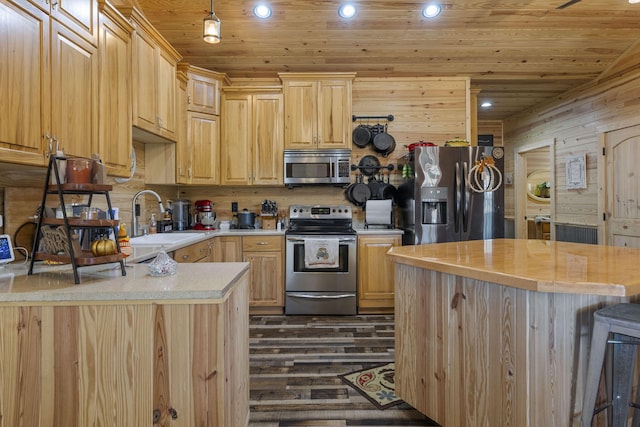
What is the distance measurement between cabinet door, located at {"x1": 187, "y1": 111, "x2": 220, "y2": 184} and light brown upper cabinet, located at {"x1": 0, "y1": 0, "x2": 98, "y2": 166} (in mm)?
1659

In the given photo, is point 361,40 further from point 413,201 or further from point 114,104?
point 114,104

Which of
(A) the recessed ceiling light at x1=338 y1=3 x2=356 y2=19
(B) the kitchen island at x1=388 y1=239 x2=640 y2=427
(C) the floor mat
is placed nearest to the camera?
(B) the kitchen island at x1=388 y1=239 x2=640 y2=427

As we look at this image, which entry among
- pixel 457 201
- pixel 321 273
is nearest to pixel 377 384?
pixel 321 273

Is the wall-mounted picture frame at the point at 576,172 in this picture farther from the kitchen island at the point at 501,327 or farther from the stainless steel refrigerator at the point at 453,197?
the kitchen island at the point at 501,327

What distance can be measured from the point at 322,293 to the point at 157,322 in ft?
8.09

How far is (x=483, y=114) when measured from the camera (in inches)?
236

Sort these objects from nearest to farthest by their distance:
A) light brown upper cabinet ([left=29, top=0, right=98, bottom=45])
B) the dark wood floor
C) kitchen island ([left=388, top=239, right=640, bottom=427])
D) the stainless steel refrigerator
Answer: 1. kitchen island ([left=388, top=239, right=640, bottom=427])
2. light brown upper cabinet ([left=29, top=0, right=98, bottom=45])
3. the dark wood floor
4. the stainless steel refrigerator

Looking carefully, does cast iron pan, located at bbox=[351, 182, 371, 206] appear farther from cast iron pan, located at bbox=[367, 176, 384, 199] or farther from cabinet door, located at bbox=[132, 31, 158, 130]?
cabinet door, located at bbox=[132, 31, 158, 130]

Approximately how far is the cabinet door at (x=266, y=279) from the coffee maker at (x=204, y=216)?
0.63 meters

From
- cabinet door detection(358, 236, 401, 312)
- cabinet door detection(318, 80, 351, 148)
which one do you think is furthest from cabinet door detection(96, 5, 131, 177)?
cabinet door detection(358, 236, 401, 312)

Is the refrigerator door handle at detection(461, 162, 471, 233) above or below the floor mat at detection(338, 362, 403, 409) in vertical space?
above

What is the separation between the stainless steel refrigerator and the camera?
344 centimetres

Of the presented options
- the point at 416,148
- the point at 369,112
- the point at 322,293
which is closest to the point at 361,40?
the point at 369,112

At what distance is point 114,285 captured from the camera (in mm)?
1250
